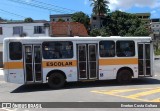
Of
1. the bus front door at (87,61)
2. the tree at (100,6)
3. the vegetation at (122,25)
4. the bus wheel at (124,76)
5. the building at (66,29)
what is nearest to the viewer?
the bus front door at (87,61)

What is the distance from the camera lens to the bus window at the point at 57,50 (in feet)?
61.6

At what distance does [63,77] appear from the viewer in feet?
62.5

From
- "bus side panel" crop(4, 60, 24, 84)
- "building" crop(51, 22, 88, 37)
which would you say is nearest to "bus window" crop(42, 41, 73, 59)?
"bus side panel" crop(4, 60, 24, 84)

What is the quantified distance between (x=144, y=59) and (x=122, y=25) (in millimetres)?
64714

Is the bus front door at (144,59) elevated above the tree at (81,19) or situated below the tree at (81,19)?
below

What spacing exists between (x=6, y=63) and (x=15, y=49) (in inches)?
33.3

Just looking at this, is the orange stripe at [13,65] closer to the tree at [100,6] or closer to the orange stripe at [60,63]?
the orange stripe at [60,63]

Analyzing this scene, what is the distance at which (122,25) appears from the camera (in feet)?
276

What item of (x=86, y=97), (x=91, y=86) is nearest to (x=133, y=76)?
(x=91, y=86)

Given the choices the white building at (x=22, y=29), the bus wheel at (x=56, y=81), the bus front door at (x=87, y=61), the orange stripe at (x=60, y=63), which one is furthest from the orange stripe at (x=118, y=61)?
the white building at (x=22, y=29)

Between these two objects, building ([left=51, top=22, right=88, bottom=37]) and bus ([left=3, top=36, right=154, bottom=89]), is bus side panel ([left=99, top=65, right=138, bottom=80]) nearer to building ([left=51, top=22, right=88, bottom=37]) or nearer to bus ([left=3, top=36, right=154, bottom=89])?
bus ([left=3, top=36, right=154, bottom=89])

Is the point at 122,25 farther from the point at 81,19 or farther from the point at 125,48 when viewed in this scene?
the point at 125,48

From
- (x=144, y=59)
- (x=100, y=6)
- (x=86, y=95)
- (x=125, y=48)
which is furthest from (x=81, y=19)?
(x=86, y=95)

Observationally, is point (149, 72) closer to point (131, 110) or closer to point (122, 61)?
point (122, 61)
